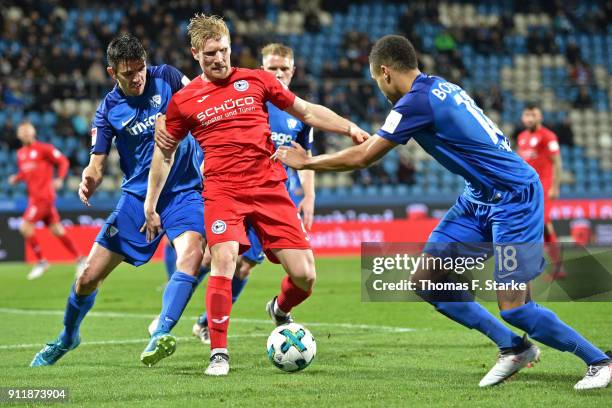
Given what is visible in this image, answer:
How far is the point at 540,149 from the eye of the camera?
1559 centimetres

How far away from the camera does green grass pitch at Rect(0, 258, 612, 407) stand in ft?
19.4

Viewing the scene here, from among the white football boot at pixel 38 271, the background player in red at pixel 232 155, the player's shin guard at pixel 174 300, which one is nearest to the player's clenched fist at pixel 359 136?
the background player in red at pixel 232 155

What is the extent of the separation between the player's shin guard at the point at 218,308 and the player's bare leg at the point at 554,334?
75.9 inches

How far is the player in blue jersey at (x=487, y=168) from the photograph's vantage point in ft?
19.9

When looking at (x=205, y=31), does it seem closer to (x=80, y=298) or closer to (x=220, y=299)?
(x=220, y=299)

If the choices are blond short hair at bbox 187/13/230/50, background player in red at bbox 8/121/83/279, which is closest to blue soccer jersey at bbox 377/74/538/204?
blond short hair at bbox 187/13/230/50

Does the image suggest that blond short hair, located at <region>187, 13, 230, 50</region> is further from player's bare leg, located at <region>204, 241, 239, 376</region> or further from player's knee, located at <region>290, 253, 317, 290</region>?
player's knee, located at <region>290, 253, 317, 290</region>

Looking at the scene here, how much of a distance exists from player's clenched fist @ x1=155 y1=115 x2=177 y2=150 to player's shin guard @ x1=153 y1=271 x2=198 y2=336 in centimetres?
94

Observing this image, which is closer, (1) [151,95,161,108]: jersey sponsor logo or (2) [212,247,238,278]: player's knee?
(2) [212,247,238,278]: player's knee

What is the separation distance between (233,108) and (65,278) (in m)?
11.4

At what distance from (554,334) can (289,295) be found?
101 inches

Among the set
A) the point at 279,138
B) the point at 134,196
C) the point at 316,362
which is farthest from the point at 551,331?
the point at 279,138

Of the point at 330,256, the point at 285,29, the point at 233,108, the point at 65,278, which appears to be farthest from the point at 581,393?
the point at 285,29

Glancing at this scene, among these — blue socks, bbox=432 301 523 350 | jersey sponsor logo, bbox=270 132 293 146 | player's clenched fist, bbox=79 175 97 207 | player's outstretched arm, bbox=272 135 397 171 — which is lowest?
blue socks, bbox=432 301 523 350
